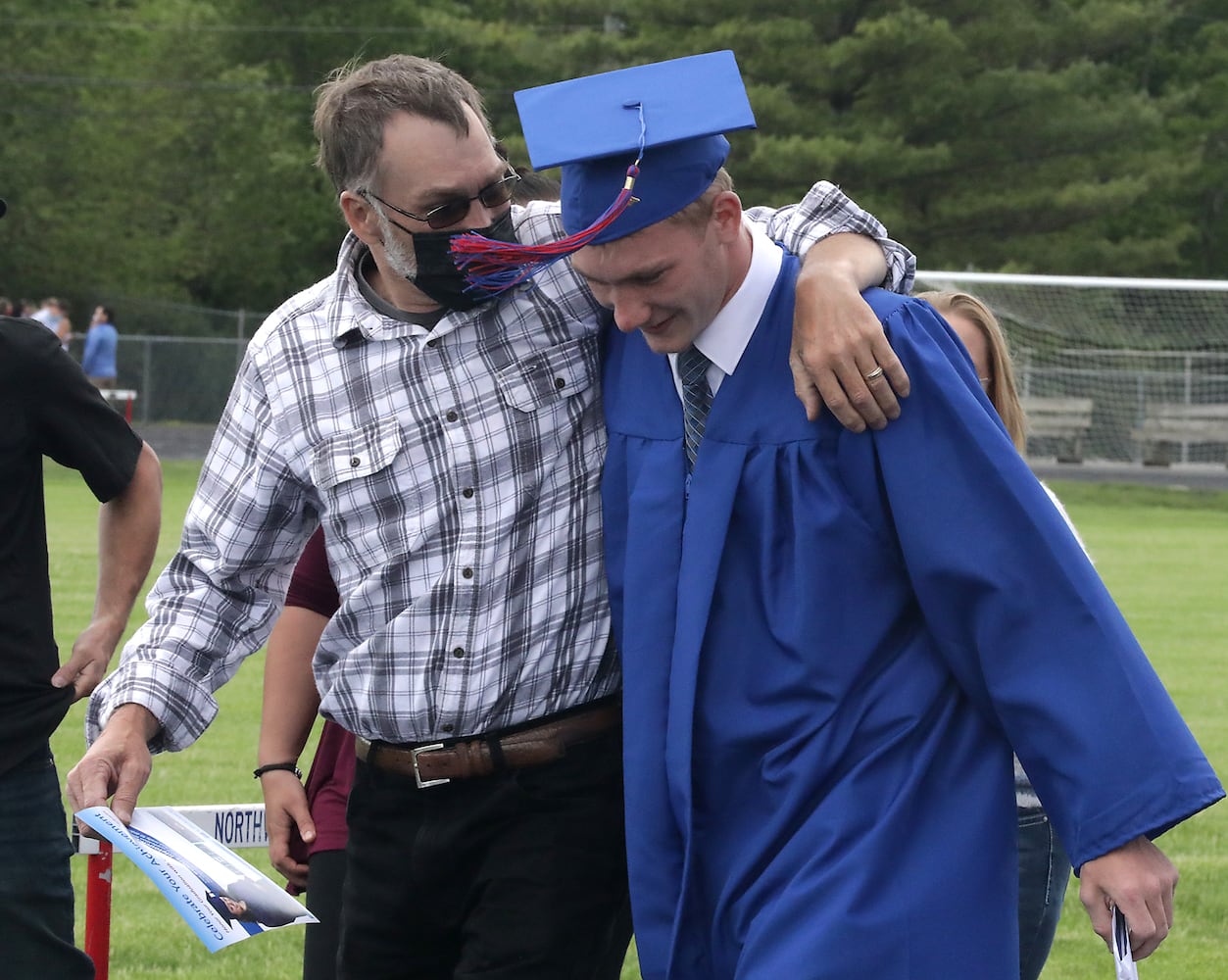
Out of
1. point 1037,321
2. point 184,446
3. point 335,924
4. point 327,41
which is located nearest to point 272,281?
point 327,41

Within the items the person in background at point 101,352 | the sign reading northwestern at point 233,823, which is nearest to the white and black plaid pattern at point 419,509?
the sign reading northwestern at point 233,823

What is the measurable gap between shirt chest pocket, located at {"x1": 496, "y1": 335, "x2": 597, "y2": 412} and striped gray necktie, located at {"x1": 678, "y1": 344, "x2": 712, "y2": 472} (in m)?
0.35

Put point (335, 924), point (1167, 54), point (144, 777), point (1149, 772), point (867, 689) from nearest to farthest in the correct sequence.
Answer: point (1149, 772)
point (867, 689)
point (144, 777)
point (335, 924)
point (1167, 54)

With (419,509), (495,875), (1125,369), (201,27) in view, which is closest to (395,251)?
(419,509)

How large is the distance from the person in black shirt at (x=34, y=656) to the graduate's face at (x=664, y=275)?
4.54 ft

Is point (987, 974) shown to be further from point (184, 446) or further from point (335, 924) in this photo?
point (184, 446)

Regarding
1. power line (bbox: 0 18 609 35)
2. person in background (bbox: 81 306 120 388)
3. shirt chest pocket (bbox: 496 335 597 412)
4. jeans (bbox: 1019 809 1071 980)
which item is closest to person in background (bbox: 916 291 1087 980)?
jeans (bbox: 1019 809 1071 980)

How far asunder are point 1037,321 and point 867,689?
1123 inches

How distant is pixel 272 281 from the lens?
44.9 metres

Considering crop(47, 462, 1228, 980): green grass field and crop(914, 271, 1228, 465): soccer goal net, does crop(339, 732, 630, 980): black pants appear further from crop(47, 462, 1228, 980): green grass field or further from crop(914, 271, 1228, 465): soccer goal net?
crop(914, 271, 1228, 465): soccer goal net

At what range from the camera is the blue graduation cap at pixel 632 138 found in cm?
286

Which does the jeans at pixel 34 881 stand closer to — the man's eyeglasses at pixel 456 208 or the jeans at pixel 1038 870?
the man's eyeglasses at pixel 456 208

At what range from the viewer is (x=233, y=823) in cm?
412

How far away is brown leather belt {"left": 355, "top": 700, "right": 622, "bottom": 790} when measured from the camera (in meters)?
3.29
